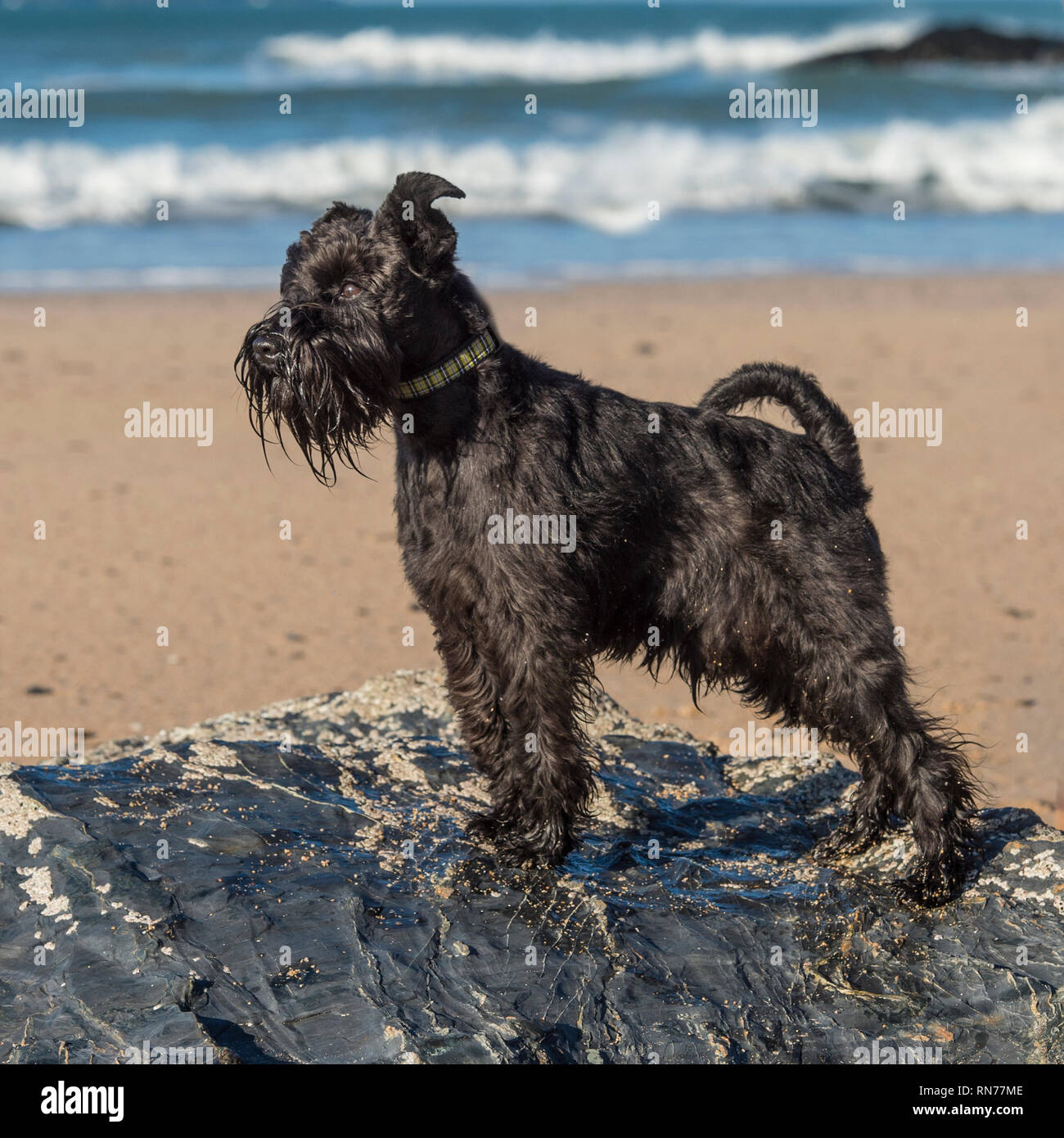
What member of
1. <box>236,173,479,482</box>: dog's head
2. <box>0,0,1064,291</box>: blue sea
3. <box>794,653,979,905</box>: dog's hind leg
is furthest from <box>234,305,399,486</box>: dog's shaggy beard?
<box>0,0,1064,291</box>: blue sea

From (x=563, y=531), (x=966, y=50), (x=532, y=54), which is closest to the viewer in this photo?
(x=563, y=531)

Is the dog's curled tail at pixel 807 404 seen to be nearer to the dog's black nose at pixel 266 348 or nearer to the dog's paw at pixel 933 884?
the dog's paw at pixel 933 884

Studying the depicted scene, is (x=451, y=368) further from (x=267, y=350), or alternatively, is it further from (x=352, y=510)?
(x=352, y=510)

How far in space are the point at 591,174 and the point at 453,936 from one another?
2458 cm

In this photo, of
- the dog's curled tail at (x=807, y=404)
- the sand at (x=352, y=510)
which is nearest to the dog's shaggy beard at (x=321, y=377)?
the dog's curled tail at (x=807, y=404)

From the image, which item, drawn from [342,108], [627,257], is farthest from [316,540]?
[342,108]

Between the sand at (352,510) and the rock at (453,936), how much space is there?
8.44 ft

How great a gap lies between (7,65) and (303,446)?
41.2 meters

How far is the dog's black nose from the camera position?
187 inches

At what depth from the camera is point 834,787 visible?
657cm

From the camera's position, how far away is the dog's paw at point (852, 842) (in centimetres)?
561

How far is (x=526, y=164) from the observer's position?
27.8 m

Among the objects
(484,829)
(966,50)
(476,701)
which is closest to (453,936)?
(484,829)

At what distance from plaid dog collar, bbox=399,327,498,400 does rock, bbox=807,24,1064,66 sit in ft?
151
